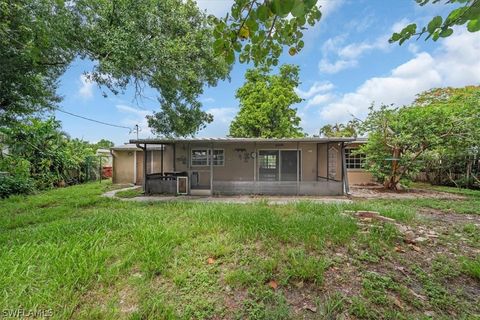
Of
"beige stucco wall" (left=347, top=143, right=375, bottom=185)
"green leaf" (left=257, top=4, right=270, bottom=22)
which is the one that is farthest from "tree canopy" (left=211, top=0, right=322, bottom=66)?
"beige stucco wall" (left=347, top=143, right=375, bottom=185)

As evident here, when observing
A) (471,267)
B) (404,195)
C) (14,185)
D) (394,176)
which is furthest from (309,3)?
(14,185)

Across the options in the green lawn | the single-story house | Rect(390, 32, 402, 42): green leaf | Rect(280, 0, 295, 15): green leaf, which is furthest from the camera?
the single-story house

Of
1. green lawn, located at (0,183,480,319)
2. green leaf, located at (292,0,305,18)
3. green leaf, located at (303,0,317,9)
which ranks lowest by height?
green lawn, located at (0,183,480,319)

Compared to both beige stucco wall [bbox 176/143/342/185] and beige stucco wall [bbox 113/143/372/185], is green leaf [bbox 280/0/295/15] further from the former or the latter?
beige stucco wall [bbox 176/143/342/185]

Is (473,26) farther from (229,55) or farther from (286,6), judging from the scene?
(229,55)

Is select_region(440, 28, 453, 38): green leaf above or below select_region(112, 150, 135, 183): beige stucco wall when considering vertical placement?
above

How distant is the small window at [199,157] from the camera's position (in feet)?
38.9

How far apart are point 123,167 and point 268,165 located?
8503 mm

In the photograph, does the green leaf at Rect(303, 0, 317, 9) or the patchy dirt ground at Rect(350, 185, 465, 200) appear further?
the patchy dirt ground at Rect(350, 185, 465, 200)

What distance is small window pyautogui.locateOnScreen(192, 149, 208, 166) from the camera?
11844mm

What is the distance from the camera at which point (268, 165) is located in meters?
11.6

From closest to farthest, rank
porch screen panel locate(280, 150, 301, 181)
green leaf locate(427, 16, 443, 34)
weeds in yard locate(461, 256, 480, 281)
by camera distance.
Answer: green leaf locate(427, 16, 443, 34) < weeds in yard locate(461, 256, 480, 281) < porch screen panel locate(280, 150, 301, 181)

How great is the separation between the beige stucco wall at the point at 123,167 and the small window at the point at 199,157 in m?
4.43

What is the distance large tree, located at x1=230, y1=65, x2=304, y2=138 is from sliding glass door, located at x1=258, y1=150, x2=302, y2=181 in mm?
8004
